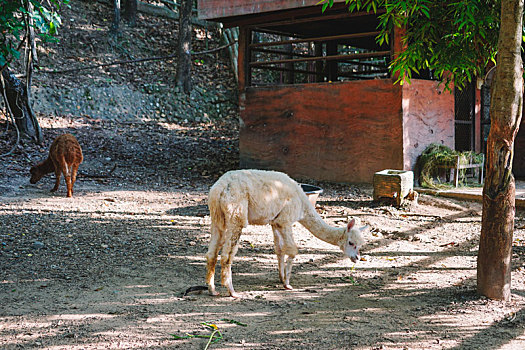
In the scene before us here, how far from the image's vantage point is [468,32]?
5.82 metres

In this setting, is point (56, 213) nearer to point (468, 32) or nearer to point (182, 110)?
point (468, 32)

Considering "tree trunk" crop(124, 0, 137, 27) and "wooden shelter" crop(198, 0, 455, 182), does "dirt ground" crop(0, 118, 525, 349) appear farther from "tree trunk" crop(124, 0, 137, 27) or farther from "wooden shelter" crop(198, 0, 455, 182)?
"tree trunk" crop(124, 0, 137, 27)

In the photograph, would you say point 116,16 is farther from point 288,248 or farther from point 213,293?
point 213,293

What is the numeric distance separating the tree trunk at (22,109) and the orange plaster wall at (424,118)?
31.0 ft

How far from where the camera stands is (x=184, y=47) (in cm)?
1967

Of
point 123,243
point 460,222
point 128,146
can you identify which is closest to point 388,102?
point 460,222

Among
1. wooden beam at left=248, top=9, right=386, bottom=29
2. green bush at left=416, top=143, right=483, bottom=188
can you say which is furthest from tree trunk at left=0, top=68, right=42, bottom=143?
green bush at left=416, top=143, right=483, bottom=188

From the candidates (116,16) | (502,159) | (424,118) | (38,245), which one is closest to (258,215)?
(502,159)

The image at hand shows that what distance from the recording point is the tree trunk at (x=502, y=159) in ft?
16.4

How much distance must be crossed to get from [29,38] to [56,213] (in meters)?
5.88

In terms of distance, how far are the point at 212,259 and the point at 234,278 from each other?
2.62ft

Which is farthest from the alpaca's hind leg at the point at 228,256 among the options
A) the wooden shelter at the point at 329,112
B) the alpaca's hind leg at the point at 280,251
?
the wooden shelter at the point at 329,112

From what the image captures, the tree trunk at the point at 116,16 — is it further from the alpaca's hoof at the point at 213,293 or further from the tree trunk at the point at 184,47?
the alpaca's hoof at the point at 213,293

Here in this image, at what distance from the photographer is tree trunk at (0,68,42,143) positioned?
46.8ft
